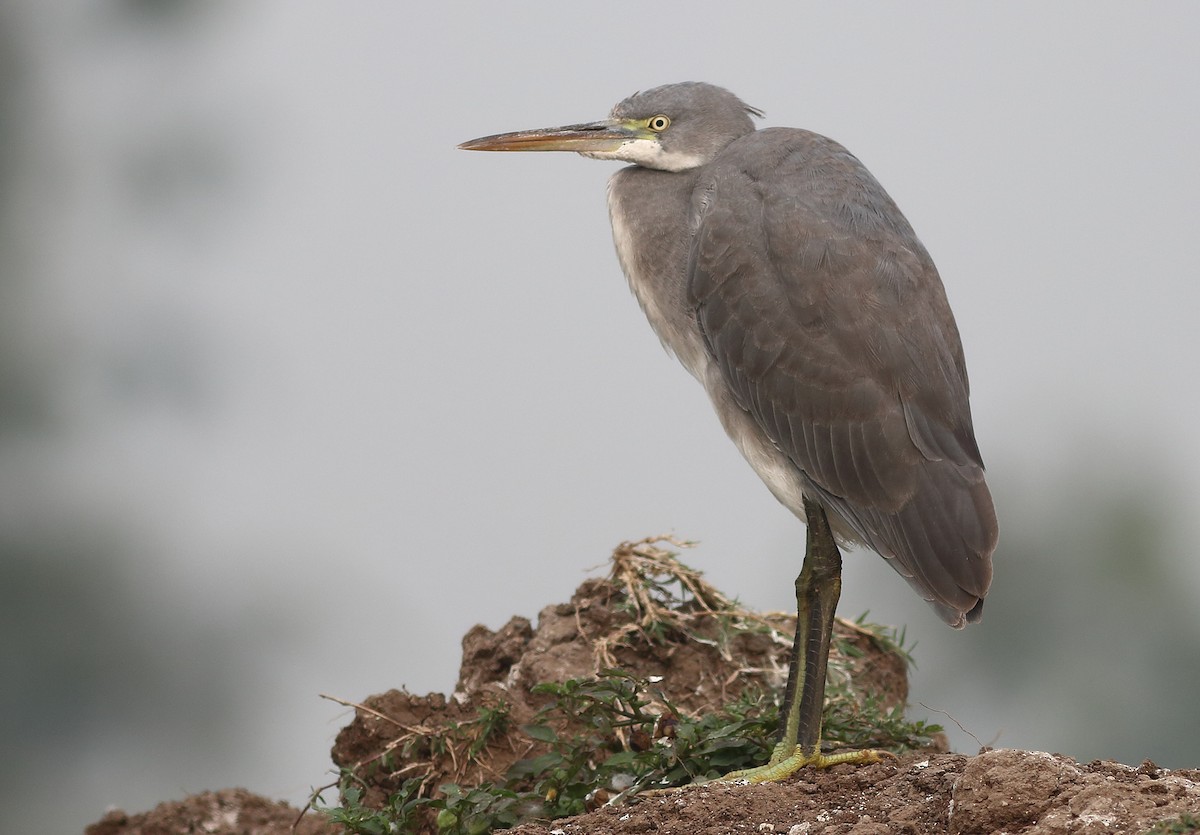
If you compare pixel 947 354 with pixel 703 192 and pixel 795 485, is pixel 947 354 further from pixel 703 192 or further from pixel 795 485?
pixel 703 192

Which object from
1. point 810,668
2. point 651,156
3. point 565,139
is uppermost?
point 565,139

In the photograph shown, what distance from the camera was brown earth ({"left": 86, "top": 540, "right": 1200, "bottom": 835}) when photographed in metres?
3.51

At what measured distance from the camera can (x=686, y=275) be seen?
4840 mm

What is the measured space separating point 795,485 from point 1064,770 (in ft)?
→ 4.64

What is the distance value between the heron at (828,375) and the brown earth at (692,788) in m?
0.43

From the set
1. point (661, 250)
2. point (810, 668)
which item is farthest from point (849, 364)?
point (810, 668)

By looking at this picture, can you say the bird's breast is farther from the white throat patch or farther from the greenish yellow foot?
the greenish yellow foot

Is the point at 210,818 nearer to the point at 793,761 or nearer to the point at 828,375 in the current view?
the point at 793,761

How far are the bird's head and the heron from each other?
25cm

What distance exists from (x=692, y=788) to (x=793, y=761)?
0.40 m

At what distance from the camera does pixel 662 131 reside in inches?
205

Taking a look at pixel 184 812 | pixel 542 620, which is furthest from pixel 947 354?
pixel 184 812

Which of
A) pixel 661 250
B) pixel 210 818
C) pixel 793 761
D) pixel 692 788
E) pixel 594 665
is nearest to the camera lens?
pixel 692 788

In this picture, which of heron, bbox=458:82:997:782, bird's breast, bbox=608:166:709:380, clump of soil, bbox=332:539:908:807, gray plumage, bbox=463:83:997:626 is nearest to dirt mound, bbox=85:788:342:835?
clump of soil, bbox=332:539:908:807
